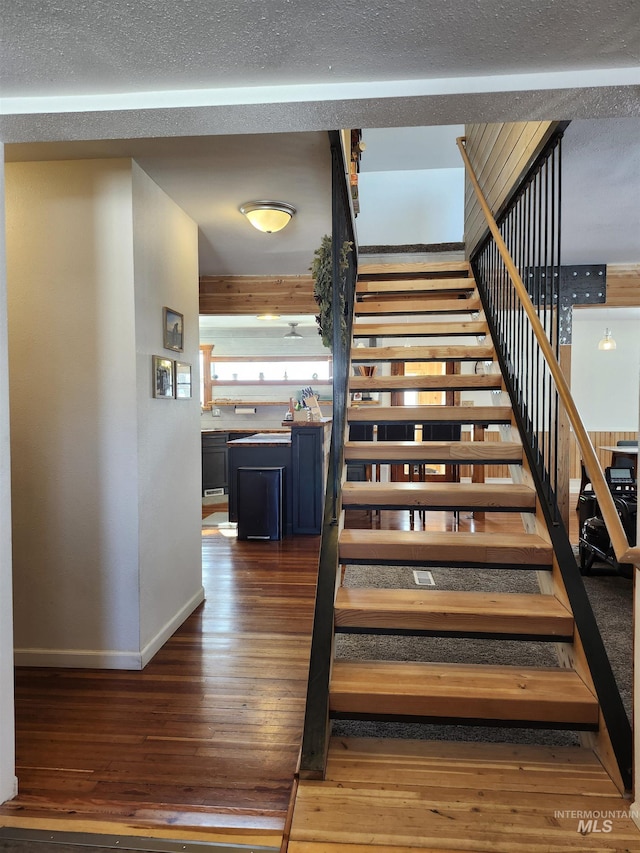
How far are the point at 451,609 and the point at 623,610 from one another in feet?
6.68

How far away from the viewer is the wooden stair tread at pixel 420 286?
170 inches

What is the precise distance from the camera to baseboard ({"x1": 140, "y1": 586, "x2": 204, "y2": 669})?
106 inches

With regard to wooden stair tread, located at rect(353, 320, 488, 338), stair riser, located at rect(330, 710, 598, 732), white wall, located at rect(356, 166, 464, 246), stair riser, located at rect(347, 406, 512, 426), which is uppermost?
white wall, located at rect(356, 166, 464, 246)

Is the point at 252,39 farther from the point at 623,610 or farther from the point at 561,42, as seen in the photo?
the point at 623,610

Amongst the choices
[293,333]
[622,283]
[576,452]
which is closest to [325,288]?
[622,283]

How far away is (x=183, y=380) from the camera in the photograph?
3283 millimetres

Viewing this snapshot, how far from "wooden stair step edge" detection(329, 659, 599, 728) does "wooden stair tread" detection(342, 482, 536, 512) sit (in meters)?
0.81

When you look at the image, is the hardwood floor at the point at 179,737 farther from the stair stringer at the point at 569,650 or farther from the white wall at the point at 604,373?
the white wall at the point at 604,373

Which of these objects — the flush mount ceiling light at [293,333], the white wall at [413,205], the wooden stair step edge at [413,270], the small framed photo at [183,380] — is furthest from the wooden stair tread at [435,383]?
the flush mount ceiling light at [293,333]

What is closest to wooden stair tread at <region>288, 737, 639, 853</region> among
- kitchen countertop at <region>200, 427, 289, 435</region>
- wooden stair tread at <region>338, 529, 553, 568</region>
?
wooden stair tread at <region>338, 529, 553, 568</region>

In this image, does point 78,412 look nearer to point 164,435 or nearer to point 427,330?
point 164,435

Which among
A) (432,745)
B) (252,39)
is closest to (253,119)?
(252,39)

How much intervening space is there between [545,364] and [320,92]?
1.61 metres

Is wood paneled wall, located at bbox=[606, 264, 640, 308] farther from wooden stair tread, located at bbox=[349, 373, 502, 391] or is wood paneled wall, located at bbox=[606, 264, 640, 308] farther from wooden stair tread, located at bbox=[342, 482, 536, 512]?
wooden stair tread, located at bbox=[342, 482, 536, 512]
